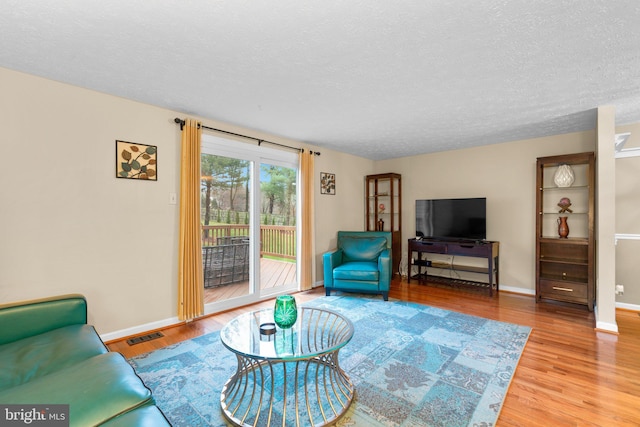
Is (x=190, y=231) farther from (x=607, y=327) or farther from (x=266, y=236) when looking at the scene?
(x=607, y=327)

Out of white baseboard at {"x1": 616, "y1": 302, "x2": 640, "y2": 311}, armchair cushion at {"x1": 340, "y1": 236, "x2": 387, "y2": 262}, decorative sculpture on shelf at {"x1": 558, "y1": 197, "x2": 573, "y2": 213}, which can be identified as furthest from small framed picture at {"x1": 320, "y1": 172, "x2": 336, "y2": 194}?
white baseboard at {"x1": 616, "y1": 302, "x2": 640, "y2": 311}

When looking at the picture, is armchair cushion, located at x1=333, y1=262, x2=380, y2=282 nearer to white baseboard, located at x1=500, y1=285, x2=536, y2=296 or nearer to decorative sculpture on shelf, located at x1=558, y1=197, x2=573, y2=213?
white baseboard, located at x1=500, y1=285, x2=536, y2=296

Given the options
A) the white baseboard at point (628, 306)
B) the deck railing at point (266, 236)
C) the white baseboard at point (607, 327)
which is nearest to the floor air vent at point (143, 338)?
the deck railing at point (266, 236)

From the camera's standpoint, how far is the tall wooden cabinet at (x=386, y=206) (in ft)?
18.2

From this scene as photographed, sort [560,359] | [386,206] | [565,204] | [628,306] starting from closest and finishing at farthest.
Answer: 1. [560,359]
2. [628,306]
3. [565,204]
4. [386,206]

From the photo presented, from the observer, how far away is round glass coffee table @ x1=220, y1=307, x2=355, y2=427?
1689mm

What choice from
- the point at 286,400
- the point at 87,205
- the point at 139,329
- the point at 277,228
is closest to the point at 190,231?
the point at 87,205

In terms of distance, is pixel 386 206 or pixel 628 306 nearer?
pixel 628 306

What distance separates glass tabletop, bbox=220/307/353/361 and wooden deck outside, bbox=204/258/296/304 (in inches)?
55.5

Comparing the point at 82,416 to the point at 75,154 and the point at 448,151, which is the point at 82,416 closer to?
the point at 75,154

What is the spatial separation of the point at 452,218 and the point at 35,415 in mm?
4960

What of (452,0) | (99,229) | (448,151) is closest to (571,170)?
(448,151)

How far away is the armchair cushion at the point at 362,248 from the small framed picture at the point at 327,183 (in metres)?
0.88

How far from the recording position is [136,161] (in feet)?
9.65
